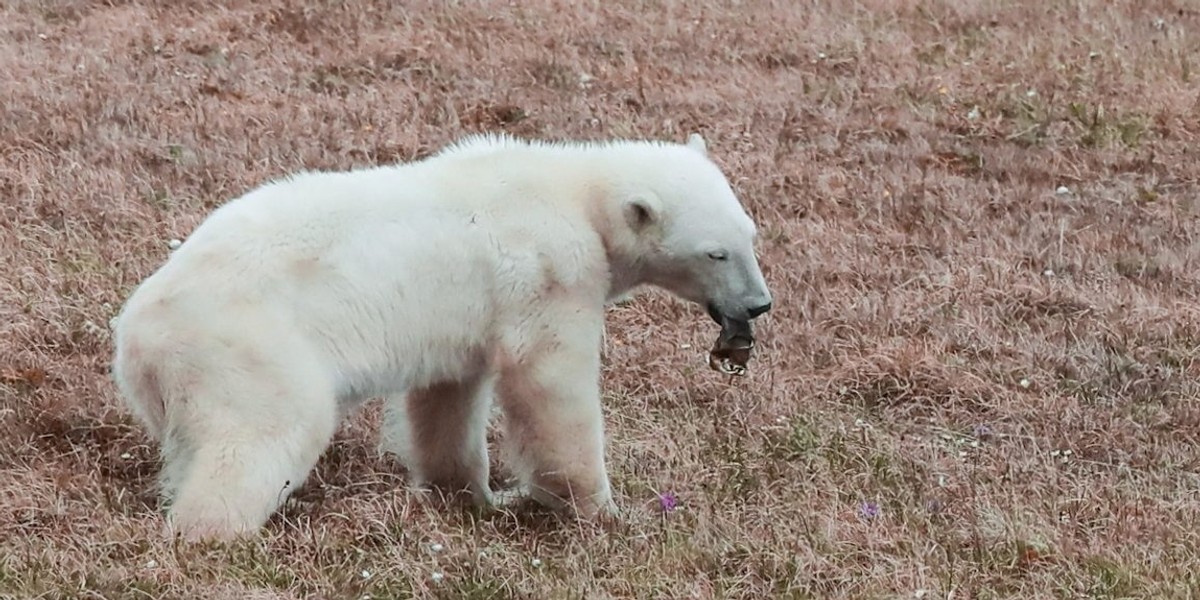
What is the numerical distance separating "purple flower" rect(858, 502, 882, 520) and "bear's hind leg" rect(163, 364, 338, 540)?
1.82m

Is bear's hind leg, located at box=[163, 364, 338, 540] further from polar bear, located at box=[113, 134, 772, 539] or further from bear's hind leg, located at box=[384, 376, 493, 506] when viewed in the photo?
bear's hind leg, located at box=[384, 376, 493, 506]

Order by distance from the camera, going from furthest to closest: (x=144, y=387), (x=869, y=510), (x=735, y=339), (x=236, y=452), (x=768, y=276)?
A: 1. (x=768, y=276)
2. (x=735, y=339)
3. (x=869, y=510)
4. (x=144, y=387)
5. (x=236, y=452)

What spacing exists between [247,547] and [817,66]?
9167 mm

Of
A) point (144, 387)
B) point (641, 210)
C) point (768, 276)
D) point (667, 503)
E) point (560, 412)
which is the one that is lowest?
point (768, 276)

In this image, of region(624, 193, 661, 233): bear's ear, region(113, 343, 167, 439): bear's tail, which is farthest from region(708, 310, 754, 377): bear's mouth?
region(113, 343, 167, 439): bear's tail

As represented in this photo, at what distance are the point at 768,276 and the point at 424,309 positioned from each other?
336cm

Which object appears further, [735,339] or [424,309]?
[735,339]

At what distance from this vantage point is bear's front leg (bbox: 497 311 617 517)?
15.5ft

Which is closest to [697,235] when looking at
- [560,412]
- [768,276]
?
[560,412]

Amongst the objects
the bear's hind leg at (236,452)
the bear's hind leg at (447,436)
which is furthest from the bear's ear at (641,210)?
the bear's hind leg at (236,452)

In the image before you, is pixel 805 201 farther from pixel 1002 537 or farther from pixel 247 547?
pixel 247 547

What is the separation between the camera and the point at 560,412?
4723 mm

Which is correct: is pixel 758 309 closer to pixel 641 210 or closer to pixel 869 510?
pixel 641 210

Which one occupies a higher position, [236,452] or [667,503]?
[236,452]
